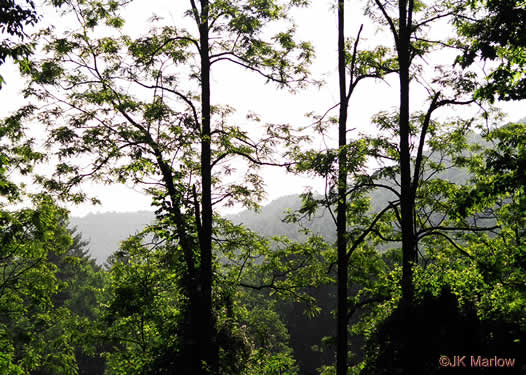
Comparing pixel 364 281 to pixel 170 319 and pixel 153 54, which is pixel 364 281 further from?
pixel 153 54

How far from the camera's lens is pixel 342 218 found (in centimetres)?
1010

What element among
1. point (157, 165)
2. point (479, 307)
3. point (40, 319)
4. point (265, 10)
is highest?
point (265, 10)

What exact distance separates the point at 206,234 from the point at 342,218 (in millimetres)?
3922

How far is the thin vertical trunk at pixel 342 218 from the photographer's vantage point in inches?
368

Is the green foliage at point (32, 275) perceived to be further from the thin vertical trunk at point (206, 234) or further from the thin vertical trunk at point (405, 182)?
the thin vertical trunk at point (405, 182)

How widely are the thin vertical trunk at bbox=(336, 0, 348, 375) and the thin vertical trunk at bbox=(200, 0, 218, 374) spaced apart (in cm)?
344

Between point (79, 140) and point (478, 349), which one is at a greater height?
point (79, 140)

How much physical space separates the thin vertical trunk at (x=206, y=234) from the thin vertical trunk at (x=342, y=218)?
3.44 metres

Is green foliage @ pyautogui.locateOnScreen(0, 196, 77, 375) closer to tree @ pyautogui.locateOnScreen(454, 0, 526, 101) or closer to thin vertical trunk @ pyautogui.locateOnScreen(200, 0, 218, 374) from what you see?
thin vertical trunk @ pyautogui.locateOnScreen(200, 0, 218, 374)

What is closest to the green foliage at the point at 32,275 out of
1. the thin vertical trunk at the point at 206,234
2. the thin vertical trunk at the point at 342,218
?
the thin vertical trunk at the point at 206,234

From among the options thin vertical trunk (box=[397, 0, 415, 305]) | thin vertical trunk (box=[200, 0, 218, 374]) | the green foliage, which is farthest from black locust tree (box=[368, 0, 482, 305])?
the green foliage

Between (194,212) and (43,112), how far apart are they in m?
5.03

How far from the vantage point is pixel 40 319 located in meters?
14.9

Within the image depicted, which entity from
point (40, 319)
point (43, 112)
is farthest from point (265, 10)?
point (40, 319)
